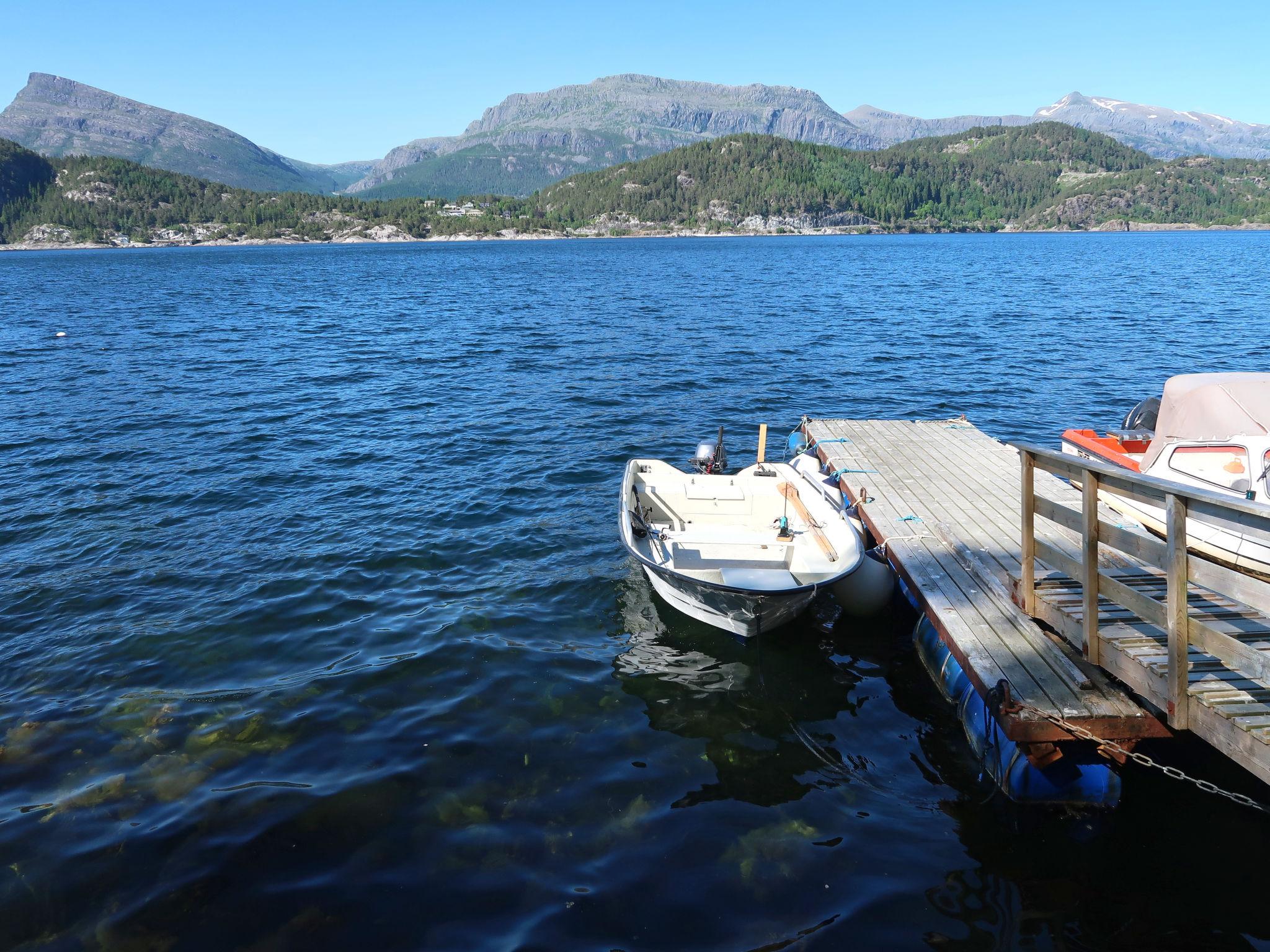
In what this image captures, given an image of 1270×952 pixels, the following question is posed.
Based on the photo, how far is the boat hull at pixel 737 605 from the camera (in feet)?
31.4

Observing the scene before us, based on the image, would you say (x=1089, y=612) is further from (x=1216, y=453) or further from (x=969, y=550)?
(x=1216, y=453)

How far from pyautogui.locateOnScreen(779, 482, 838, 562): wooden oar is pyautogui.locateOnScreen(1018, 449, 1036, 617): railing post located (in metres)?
2.87

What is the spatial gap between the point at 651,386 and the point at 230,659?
18.3m

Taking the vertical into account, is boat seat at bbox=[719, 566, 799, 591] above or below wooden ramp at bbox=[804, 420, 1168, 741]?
below

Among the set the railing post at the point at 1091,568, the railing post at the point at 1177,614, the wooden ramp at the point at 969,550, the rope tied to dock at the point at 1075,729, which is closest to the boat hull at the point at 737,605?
the wooden ramp at the point at 969,550

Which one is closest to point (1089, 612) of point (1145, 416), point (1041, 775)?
Answer: point (1041, 775)

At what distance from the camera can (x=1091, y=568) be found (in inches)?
275

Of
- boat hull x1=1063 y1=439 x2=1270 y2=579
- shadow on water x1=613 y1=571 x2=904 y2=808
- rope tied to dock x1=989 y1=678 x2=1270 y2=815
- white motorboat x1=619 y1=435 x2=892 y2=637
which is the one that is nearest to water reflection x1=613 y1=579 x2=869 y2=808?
shadow on water x1=613 y1=571 x2=904 y2=808

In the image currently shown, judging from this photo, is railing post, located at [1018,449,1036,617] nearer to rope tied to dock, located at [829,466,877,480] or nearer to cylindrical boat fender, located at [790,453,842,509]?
cylindrical boat fender, located at [790,453,842,509]

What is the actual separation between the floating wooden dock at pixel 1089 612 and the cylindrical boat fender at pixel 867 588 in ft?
1.32

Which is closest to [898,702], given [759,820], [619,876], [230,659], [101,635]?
[759,820]

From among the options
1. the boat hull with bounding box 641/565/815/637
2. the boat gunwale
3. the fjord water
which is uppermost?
the boat gunwale

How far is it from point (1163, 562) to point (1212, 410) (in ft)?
19.4

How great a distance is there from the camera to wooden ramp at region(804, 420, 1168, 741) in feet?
22.5
